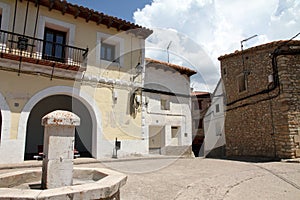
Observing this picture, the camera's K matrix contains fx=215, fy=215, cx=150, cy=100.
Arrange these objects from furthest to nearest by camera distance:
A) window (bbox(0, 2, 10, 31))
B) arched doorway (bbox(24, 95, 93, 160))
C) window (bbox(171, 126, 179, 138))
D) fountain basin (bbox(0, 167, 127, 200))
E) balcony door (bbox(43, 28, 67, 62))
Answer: window (bbox(171, 126, 179, 138))
arched doorway (bbox(24, 95, 93, 160))
balcony door (bbox(43, 28, 67, 62))
window (bbox(0, 2, 10, 31))
fountain basin (bbox(0, 167, 127, 200))

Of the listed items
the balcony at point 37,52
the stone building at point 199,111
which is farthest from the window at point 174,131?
the balcony at point 37,52

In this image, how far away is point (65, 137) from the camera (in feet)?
10.2

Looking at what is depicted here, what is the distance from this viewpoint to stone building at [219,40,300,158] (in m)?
9.30

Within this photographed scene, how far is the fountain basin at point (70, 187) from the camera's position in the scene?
211cm

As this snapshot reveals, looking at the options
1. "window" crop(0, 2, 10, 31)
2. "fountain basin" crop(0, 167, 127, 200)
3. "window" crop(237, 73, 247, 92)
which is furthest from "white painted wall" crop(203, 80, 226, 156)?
"fountain basin" crop(0, 167, 127, 200)

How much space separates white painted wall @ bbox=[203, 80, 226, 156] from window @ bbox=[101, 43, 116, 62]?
962 cm

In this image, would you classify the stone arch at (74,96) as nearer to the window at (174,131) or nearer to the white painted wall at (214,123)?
the window at (174,131)

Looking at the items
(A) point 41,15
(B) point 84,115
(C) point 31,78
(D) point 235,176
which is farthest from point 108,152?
(A) point 41,15

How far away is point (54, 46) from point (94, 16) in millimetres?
2080

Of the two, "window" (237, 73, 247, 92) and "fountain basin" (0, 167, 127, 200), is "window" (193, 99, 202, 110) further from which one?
"fountain basin" (0, 167, 127, 200)

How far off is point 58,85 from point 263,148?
9.81m

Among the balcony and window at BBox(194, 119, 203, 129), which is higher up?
the balcony

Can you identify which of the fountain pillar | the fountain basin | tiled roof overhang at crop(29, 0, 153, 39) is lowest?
the fountain basin

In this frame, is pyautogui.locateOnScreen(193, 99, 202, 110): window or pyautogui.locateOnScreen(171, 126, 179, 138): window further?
pyautogui.locateOnScreen(193, 99, 202, 110): window
